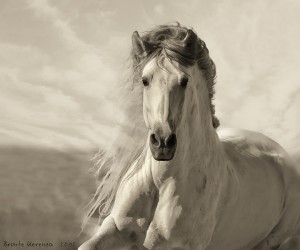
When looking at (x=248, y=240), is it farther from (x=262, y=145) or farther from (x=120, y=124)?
(x=120, y=124)

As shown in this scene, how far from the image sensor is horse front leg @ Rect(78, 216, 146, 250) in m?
3.28

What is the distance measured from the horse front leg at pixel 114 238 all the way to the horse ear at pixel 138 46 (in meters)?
1.13

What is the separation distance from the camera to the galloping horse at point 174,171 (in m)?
3.04

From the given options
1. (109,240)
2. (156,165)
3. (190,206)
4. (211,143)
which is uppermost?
(211,143)

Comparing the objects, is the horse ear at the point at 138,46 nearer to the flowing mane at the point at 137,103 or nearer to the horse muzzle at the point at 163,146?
the flowing mane at the point at 137,103

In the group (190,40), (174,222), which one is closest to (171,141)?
(174,222)

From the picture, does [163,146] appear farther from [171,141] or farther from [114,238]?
[114,238]

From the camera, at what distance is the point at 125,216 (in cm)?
339

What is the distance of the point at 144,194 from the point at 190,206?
1.06 ft

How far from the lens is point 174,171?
3365 millimetres

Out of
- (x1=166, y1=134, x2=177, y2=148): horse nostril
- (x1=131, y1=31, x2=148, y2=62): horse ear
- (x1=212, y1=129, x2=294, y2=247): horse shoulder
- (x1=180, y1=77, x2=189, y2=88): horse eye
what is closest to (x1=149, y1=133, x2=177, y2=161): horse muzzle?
(x1=166, y1=134, x2=177, y2=148): horse nostril

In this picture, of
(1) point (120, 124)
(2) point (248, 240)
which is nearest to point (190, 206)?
(1) point (120, 124)

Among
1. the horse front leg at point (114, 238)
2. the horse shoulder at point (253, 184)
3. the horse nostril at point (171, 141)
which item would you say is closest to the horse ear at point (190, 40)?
the horse nostril at point (171, 141)

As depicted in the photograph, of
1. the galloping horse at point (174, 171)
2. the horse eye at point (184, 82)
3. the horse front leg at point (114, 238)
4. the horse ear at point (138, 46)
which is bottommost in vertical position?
the horse front leg at point (114, 238)
